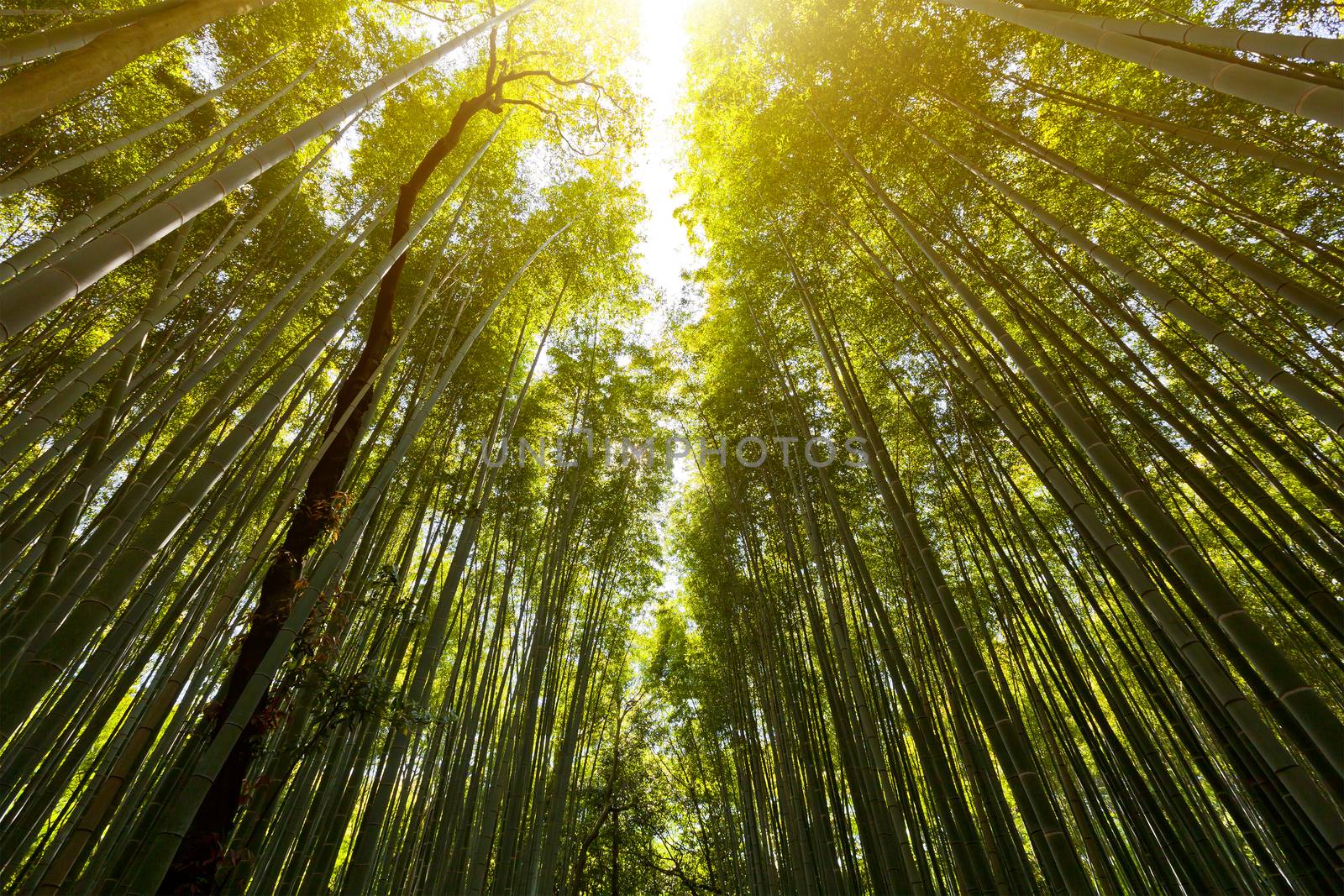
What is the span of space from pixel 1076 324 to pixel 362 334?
5.54 metres

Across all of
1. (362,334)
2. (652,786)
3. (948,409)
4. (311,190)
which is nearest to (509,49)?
(311,190)

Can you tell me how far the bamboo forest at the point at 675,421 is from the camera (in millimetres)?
1786

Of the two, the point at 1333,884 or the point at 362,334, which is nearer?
the point at 1333,884

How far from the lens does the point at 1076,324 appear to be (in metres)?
4.22

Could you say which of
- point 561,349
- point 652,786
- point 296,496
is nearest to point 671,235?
point 561,349

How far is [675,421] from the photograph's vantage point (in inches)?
257

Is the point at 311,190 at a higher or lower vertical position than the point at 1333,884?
higher

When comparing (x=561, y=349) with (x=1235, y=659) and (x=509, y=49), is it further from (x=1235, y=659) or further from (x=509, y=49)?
(x=1235, y=659)

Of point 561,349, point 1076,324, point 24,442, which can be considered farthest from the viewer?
point 561,349

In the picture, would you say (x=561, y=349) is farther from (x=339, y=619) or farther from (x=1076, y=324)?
(x=1076, y=324)

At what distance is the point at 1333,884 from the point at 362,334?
615 cm

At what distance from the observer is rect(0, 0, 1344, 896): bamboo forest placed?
5.86 feet

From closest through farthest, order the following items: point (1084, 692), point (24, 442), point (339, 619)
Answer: point (24, 442) < point (339, 619) < point (1084, 692)

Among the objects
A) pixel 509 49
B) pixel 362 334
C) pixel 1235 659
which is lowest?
pixel 1235 659
